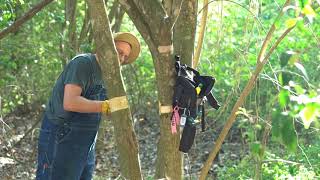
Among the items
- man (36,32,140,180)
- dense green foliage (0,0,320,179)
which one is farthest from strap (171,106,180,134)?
dense green foliage (0,0,320,179)

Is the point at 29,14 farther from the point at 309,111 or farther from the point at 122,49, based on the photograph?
the point at 309,111

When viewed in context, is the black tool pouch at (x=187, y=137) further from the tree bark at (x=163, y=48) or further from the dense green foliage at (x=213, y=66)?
the dense green foliage at (x=213, y=66)

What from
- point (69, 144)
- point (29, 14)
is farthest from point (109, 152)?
point (69, 144)

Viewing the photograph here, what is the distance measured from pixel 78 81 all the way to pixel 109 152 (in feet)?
15.7

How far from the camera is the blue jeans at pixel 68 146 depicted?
4113mm

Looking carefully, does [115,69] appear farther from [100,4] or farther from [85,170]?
[85,170]

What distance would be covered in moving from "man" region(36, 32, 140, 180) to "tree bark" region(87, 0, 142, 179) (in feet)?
3.39

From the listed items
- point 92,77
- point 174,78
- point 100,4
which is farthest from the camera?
point 92,77

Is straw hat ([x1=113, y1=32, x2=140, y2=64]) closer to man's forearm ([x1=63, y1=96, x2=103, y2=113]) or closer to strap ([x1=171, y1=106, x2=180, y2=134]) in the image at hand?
man's forearm ([x1=63, y1=96, x2=103, y2=113])

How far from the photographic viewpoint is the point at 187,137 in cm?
319

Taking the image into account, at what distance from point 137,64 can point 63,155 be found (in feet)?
16.4

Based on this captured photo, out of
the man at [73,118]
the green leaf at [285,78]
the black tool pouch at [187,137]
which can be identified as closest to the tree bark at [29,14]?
the man at [73,118]

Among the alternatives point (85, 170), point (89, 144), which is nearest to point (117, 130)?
point (89, 144)

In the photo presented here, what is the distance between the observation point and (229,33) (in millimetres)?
8070
